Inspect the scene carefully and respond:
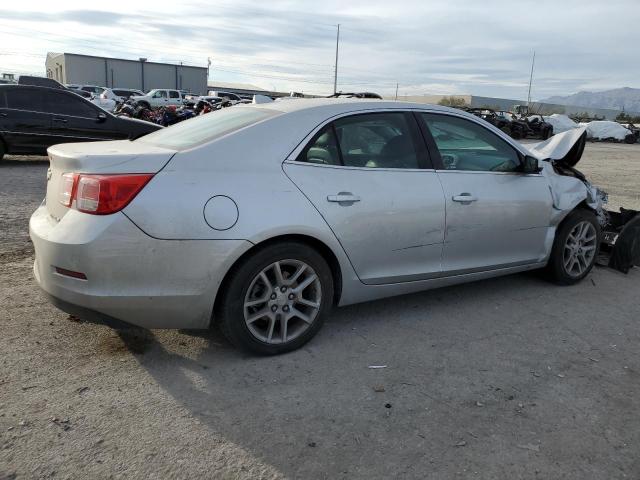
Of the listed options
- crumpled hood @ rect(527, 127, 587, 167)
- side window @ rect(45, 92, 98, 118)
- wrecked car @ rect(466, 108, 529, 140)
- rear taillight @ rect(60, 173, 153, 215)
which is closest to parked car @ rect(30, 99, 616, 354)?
rear taillight @ rect(60, 173, 153, 215)

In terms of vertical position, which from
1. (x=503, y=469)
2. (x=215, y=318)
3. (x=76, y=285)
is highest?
(x=76, y=285)

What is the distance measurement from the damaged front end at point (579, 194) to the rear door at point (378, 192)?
144 cm

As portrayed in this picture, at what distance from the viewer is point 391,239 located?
3754 millimetres

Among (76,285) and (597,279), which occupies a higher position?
(76,285)

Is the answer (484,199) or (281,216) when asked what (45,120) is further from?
(484,199)

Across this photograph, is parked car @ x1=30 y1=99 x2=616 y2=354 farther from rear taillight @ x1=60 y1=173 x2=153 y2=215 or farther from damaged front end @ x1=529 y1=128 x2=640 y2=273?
damaged front end @ x1=529 y1=128 x2=640 y2=273

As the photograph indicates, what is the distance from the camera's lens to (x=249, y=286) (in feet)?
10.6

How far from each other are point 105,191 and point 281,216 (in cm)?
95

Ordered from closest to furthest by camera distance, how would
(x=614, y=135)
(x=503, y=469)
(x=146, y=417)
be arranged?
(x=503, y=469) < (x=146, y=417) < (x=614, y=135)

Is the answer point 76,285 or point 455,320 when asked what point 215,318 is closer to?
point 76,285

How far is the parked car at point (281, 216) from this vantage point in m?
2.97

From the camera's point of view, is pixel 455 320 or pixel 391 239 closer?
pixel 391 239

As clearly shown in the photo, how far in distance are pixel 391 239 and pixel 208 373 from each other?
1.45m

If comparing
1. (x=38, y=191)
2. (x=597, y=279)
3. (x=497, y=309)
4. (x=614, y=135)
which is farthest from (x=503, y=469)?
(x=614, y=135)
